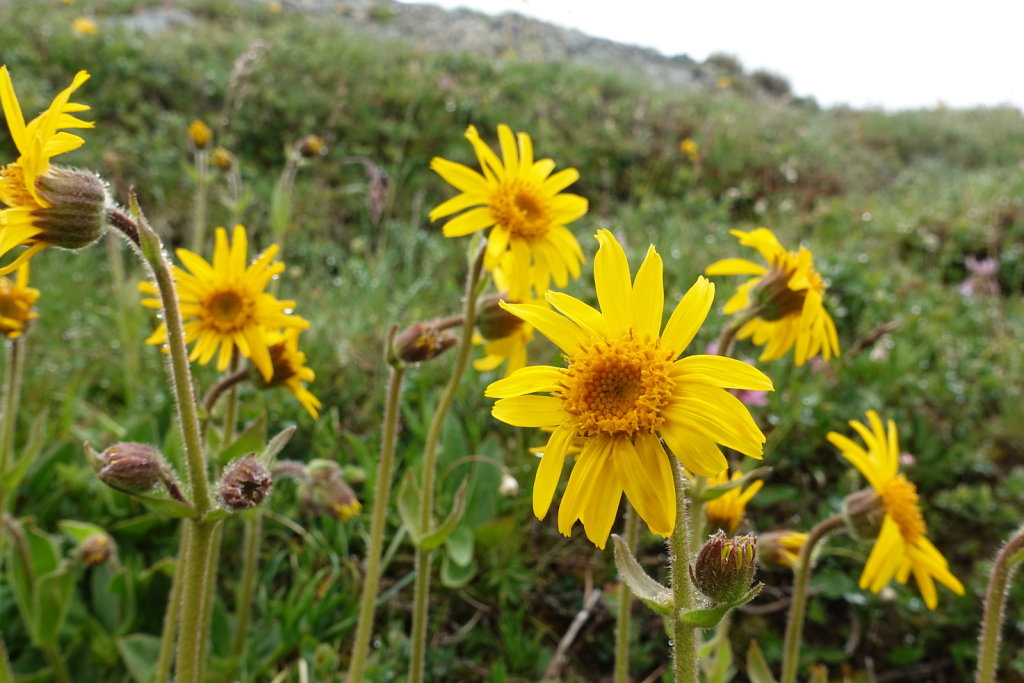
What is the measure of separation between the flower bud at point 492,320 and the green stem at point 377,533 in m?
0.24

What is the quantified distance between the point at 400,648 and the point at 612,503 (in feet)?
4.16

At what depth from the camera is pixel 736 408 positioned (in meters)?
1.11

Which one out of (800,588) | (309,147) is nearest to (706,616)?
(800,588)

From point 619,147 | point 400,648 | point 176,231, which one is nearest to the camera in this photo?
point 400,648

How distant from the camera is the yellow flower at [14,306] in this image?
1.91m

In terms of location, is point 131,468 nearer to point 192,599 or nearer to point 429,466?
point 192,599

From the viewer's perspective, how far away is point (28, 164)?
124 centimetres

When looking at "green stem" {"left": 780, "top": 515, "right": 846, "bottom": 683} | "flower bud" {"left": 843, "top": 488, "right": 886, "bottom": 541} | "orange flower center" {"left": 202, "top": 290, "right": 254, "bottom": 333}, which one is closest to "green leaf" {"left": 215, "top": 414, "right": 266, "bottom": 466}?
"orange flower center" {"left": 202, "top": 290, "right": 254, "bottom": 333}

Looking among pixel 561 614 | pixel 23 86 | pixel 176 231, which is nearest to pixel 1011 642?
pixel 561 614

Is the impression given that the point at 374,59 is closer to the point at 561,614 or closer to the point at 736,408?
the point at 561,614

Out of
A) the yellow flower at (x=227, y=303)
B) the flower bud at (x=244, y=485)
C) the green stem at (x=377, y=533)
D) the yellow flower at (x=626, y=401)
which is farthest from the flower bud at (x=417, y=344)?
the yellow flower at (x=626, y=401)

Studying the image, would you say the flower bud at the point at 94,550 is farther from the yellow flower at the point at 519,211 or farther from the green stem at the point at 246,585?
the yellow flower at the point at 519,211

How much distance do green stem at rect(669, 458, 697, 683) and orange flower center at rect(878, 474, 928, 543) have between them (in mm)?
934

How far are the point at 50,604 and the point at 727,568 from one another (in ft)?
5.68
